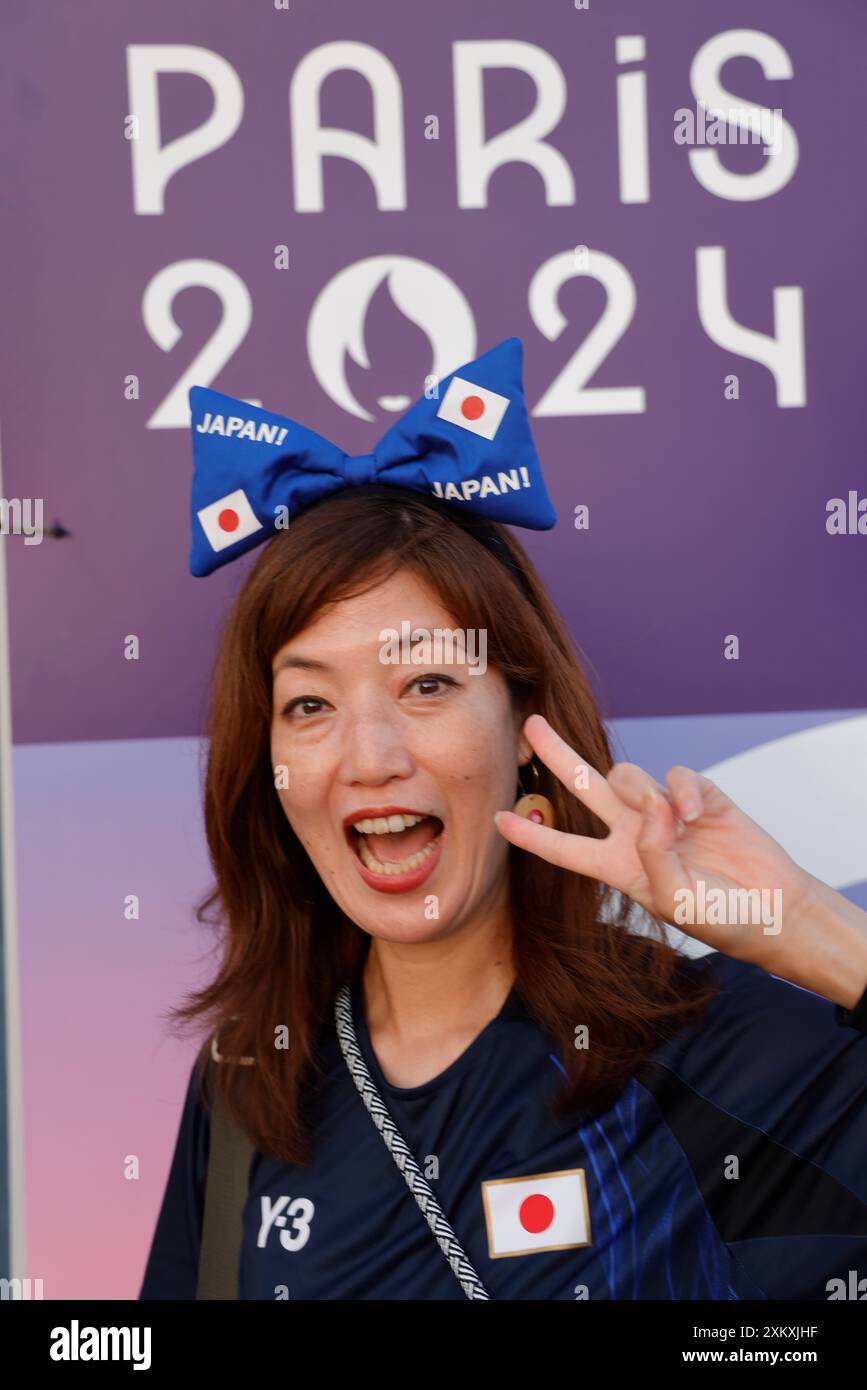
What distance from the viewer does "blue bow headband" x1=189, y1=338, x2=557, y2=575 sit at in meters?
1.46

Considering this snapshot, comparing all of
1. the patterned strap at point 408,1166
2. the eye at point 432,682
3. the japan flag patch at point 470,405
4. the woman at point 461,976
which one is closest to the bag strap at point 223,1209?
the woman at point 461,976

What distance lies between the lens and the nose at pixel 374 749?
137 centimetres

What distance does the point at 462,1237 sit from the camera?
1331 mm

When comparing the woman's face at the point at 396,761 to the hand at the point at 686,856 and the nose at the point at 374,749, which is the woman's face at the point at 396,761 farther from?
the hand at the point at 686,856

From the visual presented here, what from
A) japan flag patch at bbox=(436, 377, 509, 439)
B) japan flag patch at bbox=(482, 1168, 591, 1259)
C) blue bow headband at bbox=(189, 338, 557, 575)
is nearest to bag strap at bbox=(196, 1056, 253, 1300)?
japan flag patch at bbox=(482, 1168, 591, 1259)

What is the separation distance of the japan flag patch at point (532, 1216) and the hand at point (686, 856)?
1.17 feet

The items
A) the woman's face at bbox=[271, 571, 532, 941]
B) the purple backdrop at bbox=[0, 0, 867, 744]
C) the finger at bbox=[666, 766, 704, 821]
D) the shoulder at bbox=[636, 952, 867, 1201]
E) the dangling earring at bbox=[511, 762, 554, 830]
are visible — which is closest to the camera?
the finger at bbox=[666, 766, 704, 821]

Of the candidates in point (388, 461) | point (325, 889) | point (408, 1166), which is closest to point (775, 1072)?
point (408, 1166)

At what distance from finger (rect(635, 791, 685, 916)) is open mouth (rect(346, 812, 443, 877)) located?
0.34m

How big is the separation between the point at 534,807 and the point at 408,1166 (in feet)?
1.38

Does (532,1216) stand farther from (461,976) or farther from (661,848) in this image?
(661,848)

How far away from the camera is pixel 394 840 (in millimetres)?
1450

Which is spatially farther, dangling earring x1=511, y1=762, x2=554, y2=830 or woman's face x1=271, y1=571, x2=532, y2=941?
dangling earring x1=511, y1=762, x2=554, y2=830

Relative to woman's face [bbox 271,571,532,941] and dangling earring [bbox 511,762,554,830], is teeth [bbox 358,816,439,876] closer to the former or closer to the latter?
woman's face [bbox 271,571,532,941]
